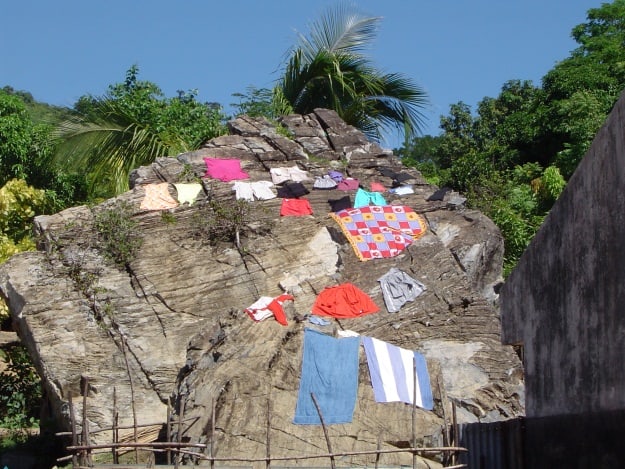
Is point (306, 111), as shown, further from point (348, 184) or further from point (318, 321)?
point (318, 321)

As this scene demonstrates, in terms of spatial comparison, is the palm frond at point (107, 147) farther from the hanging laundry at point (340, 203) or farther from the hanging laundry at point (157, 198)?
the hanging laundry at point (340, 203)

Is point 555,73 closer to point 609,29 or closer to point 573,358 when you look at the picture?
point 609,29

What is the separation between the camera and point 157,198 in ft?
54.1

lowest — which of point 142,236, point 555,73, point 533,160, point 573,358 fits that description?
point 573,358

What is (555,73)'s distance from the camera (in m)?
24.6

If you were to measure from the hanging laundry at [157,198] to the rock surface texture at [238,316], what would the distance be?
131mm

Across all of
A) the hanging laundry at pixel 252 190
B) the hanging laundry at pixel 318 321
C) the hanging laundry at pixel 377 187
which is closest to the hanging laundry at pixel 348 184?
the hanging laundry at pixel 377 187

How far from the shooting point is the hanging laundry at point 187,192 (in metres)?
16.6

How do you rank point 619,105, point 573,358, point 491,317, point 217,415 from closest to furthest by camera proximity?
point 619,105
point 573,358
point 217,415
point 491,317

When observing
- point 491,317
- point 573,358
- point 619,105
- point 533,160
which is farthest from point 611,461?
point 533,160

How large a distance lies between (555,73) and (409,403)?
48.9 ft

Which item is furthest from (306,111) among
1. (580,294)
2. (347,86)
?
(580,294)

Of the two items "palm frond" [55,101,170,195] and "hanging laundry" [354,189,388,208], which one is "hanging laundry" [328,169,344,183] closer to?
"hanging laundry" [354,189,388,208]

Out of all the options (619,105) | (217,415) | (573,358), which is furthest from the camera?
(217,415)
